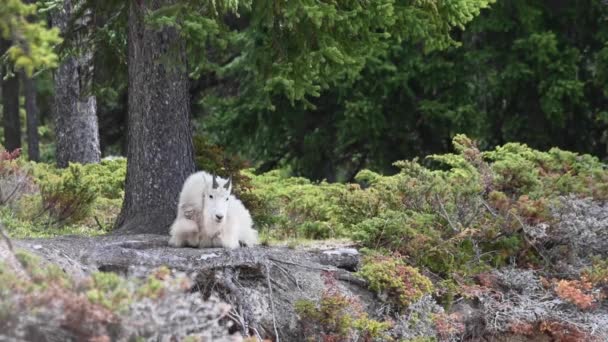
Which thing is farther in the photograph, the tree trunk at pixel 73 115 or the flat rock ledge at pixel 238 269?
the tree trunk at pixel 73 115

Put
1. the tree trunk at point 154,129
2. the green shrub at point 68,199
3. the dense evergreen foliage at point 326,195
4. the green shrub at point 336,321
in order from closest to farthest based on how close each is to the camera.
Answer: the green shrub at point 336,321, the dense evergreen foliage at point 326,195, the tree trunk at point 154,129, the green shrub at point 68,199

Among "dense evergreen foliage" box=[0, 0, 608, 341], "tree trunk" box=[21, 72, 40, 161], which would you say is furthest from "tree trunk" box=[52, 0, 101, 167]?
"tree trunk" box=[21, 72, 40, 161]

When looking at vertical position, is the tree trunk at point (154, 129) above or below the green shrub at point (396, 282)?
above

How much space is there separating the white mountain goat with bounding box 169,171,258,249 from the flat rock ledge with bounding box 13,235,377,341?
22cm

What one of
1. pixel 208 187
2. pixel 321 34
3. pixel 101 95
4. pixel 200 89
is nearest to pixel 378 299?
pixel 208 187

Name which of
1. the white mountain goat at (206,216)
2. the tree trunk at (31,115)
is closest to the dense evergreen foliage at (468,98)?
the tree trunk at (31,115)

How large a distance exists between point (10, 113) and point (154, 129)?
13.7 meters

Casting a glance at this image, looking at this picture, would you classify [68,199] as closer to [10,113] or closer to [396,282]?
[396,282]

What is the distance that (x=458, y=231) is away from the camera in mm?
11242

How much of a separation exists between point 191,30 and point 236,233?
211cm

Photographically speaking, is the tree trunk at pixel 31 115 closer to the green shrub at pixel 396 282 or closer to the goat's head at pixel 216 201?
the goat's head at pixel 216 201

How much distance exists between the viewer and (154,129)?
11.0 metres

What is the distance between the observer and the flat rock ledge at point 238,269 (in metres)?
8.77

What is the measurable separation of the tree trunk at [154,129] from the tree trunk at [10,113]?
1274 centimetres
